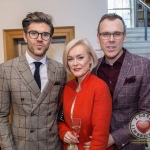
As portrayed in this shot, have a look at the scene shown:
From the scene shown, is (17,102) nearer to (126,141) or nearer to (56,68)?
(56,68)

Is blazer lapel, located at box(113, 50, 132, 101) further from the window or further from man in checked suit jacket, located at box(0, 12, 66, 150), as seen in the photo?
the window

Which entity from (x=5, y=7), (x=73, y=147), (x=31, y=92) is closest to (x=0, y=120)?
(x=31, y=92)

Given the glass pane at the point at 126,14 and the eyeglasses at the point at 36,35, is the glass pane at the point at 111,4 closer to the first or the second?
the glass pane at the point at 126,14

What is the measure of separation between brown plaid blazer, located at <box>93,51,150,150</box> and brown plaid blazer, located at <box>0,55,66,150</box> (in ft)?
1.53

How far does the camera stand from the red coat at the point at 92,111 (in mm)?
1276

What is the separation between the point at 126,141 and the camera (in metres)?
1.44

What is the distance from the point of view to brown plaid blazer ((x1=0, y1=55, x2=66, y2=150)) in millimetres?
1409

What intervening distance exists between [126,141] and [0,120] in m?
0.90

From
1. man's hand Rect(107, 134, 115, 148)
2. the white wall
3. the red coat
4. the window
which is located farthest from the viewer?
the window

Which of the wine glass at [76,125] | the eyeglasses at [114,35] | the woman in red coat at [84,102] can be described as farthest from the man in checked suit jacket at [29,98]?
the eyeglasses at [114,35]

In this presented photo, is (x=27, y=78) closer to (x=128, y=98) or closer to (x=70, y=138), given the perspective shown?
(x=70, y=138)

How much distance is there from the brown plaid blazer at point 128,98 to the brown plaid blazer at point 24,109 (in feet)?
1.53

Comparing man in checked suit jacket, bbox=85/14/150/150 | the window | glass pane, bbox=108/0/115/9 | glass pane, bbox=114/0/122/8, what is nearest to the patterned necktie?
man in checked suit jacket, bbox=85/14/150/150

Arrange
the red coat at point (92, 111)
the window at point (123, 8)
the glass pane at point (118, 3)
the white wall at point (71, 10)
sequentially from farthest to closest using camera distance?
the glass pane at point (118, 3) → the window at point (123, 8) → the white wall at point (71, 10) → the red coat at point (92, 111)
